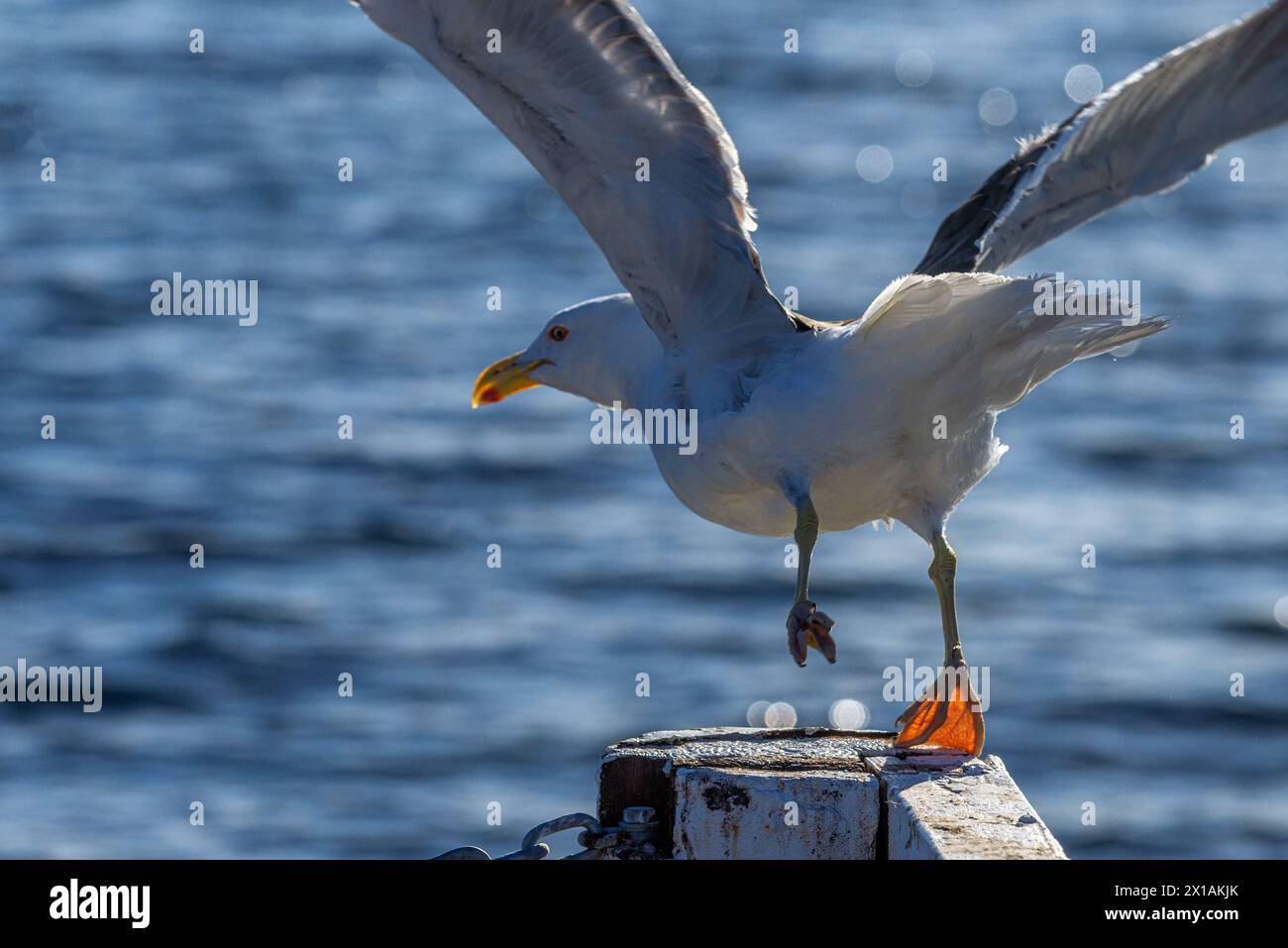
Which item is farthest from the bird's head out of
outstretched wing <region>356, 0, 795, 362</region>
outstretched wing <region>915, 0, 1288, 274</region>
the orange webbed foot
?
the orange webbed foot

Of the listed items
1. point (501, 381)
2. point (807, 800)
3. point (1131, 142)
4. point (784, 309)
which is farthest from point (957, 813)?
point (501, 381)

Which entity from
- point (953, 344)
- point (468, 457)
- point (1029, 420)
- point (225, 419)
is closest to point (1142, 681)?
point (1029, 420)

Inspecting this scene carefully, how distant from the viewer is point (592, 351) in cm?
754

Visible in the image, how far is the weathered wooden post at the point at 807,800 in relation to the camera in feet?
16.2

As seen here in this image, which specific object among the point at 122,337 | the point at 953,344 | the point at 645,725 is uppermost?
the point at 122,337

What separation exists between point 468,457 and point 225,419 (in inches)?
95.9

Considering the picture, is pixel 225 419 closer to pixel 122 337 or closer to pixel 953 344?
pixel 122 337

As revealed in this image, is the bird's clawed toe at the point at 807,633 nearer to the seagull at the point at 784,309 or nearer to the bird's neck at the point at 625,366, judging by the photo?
the seagull at the point at 784,309

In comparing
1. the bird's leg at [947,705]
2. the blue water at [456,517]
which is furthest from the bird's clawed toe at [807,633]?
the blue water at [456,517]

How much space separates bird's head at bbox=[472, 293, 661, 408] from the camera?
291 inches

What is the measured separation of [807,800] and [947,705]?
4.00ft

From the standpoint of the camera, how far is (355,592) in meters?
16.1

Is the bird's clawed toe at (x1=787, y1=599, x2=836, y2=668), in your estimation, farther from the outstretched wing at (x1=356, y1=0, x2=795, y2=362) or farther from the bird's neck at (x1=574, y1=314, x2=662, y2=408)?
the bird's neck at (x1=574, y1=314, x2=662, y2=408)

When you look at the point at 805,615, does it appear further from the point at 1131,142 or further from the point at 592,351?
Result: the point at 1131,142
